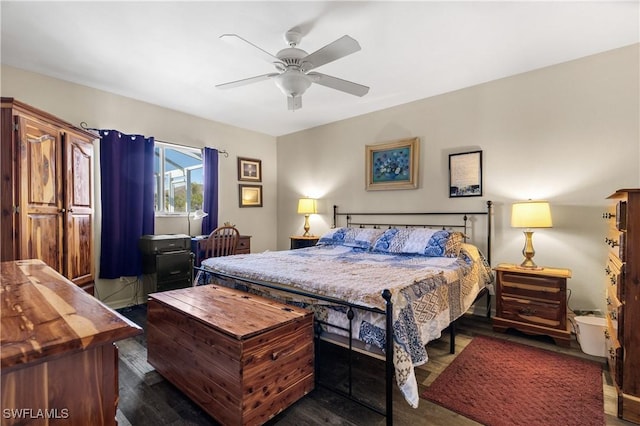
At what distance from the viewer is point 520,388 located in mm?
2006

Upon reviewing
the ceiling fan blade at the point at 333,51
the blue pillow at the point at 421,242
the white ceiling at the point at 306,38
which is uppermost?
the white ceiling at the point at 306,38

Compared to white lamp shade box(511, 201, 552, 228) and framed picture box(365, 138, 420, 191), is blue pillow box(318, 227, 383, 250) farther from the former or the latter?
white lamp shade box(511, 201, 552, 228)

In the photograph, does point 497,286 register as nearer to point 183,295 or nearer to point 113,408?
point 183,295

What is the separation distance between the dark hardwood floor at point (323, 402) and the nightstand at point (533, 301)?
21 cm

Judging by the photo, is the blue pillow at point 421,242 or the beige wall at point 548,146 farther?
the blue pillow at point 421,242

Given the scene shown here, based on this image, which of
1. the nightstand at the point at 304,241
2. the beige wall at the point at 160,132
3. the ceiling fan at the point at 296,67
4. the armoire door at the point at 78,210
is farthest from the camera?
the nightstand at the point at 304,241

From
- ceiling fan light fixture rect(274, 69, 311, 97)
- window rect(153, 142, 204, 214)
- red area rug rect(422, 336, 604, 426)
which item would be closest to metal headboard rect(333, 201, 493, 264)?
red area rug rect(422, 336, 604, 426)

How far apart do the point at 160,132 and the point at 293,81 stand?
8.25 ft

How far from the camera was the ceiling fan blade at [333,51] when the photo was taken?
6.50 feet

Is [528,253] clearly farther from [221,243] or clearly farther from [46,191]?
[46,191]

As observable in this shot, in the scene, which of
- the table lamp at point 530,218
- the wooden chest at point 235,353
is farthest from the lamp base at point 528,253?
the wooden chest at point 235,353

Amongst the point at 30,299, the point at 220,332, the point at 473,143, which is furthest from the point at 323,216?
the point at 30,299

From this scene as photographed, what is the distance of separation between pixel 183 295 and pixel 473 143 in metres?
3.31

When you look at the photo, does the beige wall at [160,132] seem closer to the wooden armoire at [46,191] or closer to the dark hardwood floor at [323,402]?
the wooden armoire at [46,191]
